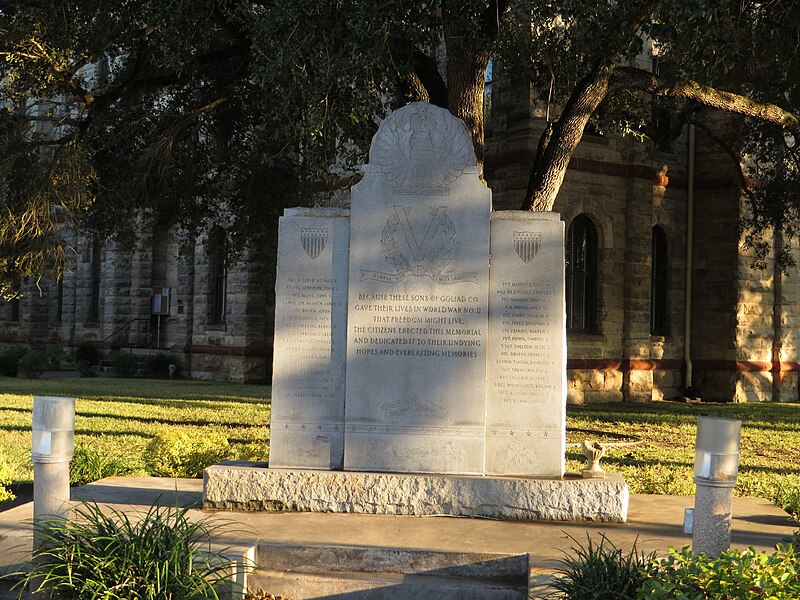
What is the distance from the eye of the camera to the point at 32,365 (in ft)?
87.8

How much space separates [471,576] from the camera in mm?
5770

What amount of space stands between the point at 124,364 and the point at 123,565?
78.7 feet

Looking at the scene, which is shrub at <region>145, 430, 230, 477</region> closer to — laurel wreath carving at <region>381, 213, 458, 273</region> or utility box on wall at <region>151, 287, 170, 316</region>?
laurel wreath carving at <region>381, 213, 458, 273</region>

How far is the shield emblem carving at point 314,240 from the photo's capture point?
23.8ft

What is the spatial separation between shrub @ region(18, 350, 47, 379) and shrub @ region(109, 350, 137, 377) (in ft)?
6.88

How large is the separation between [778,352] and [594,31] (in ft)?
50.2

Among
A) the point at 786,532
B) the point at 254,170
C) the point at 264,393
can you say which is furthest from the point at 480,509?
the point at 264,393

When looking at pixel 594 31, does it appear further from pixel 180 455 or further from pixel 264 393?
pixel 264 393

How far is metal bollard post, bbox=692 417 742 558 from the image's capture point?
4844 mm

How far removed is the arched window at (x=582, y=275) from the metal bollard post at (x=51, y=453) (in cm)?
1642

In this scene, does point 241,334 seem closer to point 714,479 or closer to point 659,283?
point 659,283

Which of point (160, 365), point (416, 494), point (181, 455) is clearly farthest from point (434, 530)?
point (160, 365)

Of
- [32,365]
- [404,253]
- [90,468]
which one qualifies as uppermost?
[404,253]

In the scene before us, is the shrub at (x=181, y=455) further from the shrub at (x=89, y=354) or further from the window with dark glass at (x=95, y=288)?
the window with dark glass at (x=95, y=288)
